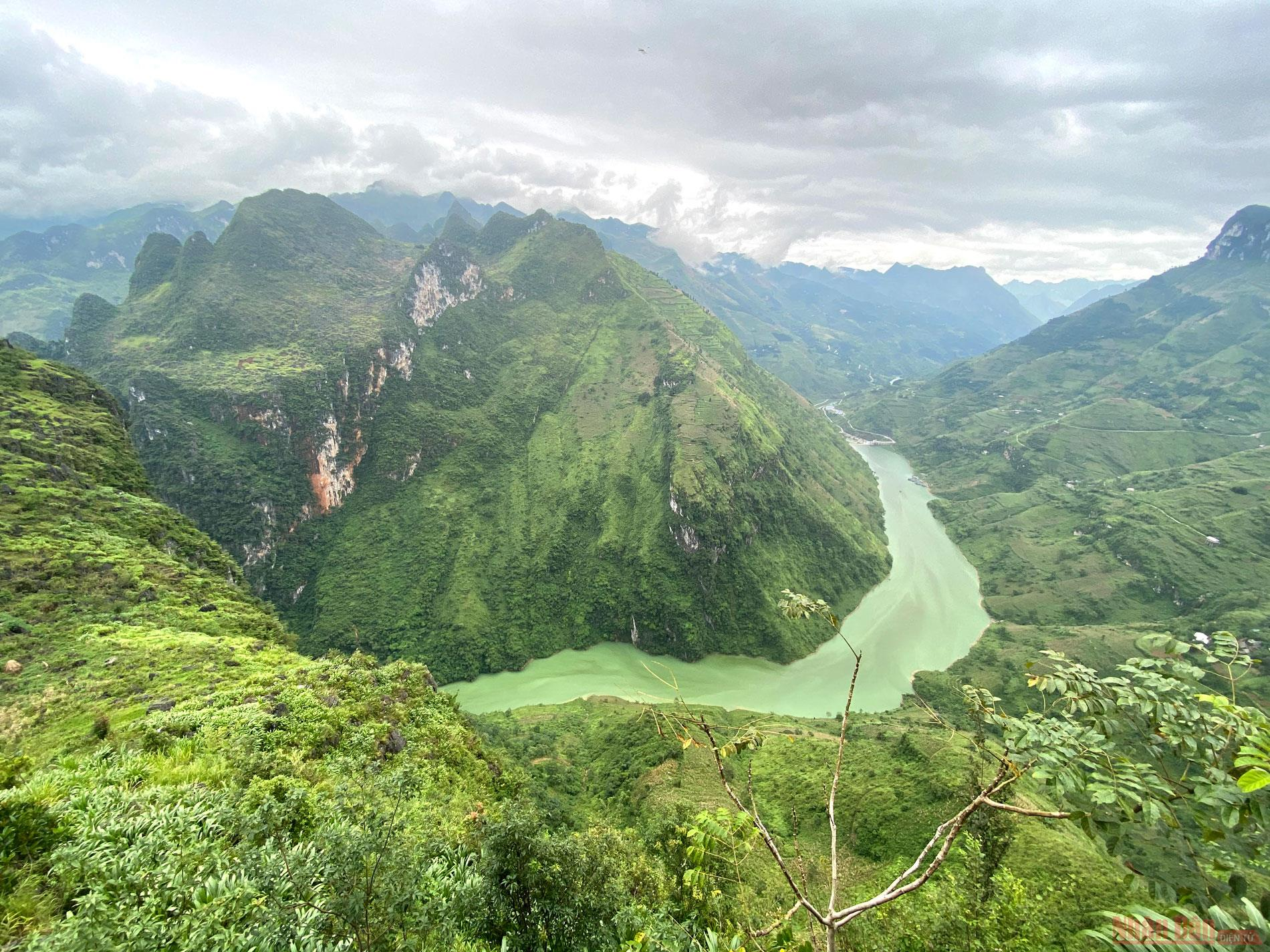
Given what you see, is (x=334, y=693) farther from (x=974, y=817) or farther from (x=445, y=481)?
(x=445, y=481)

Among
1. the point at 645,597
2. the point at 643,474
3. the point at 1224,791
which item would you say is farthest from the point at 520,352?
the point at 1224,791

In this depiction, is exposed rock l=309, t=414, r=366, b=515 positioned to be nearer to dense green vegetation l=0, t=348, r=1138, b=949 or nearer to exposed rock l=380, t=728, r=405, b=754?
dense green vegetation l=0, t=348, r=1138, b=949

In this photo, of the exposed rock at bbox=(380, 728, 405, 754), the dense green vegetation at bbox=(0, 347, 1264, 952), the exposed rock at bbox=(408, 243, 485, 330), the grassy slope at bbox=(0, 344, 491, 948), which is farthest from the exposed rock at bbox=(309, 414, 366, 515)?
the exposed rock at bbox=(380, 728, 405, 754)

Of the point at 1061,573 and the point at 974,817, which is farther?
the point at 1061,573

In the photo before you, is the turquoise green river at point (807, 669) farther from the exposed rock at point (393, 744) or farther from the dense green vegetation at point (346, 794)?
the exposed rock at point (393, 744)

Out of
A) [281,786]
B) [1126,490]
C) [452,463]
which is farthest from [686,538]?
[1126,490]

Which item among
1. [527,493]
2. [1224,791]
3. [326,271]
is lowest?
[527,493]
